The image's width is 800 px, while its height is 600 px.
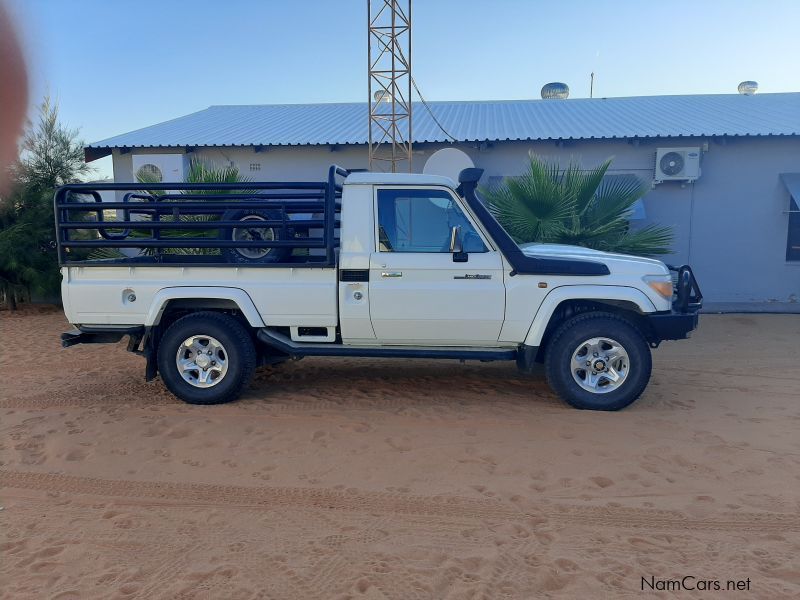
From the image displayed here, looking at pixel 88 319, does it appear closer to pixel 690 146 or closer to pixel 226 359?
pixel 226 359

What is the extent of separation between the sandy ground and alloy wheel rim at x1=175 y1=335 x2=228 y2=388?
29cm

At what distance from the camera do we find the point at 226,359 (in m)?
5.79

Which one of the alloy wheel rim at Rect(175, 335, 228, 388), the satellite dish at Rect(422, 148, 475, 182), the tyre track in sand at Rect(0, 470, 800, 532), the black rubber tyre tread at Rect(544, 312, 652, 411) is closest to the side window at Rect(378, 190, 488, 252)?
the black rubber tyre tread at Rect(544, 312, 652, 411)

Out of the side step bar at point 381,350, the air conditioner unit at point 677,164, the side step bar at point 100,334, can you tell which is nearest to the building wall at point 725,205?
the air conditioner unit at point 677,164

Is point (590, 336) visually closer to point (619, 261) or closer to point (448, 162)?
point (619, 261)

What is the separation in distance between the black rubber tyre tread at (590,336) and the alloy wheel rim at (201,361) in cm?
301

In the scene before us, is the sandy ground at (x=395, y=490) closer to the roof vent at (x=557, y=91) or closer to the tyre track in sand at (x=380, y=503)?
the tyre track in sand at (x=380, y=503)

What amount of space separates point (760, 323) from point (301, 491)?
9.35 meters

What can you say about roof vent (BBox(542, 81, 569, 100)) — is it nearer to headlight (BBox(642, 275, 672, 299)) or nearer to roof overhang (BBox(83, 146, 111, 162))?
roof overhang (BBox(83, 146, 111, 162))

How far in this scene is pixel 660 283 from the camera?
552 cm

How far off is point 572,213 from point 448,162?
364 centimetres

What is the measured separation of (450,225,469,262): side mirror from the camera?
5.39m

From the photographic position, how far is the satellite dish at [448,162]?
1125 cm

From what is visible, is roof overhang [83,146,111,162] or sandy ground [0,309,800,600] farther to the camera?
roof overhang [83,146,111,162]
